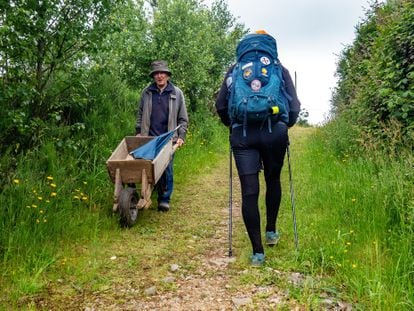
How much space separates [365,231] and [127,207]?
110 inches

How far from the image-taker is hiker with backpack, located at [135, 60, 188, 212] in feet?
21.5

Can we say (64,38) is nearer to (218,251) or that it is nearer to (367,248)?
(218,251)

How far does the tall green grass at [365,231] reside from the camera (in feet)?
11.5

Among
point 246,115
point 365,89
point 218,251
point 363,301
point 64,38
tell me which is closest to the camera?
point 363,301

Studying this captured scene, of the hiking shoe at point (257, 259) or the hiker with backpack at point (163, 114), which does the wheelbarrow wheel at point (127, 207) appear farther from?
the hiking shoe at point (257, 259)

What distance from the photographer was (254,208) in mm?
4309

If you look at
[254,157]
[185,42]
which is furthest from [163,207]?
[185,42]

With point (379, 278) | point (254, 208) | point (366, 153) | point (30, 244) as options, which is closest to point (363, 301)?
point (379, 278)

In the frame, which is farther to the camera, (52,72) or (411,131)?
(52,72)

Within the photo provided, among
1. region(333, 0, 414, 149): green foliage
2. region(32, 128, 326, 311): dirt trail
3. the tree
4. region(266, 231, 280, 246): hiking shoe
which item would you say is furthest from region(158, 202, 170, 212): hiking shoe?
region(333, 0, 414, 149): green foliage

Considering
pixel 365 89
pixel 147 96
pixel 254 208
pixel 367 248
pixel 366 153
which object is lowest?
pixel 367 248

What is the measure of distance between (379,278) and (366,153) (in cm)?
360

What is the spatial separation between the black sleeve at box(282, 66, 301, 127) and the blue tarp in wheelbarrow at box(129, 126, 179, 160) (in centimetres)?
207

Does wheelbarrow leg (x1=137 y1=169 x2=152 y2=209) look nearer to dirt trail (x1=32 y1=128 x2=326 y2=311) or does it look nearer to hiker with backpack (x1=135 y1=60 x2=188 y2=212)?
dirt trail (x1=32 y1=128 x2=326 y2=311)
